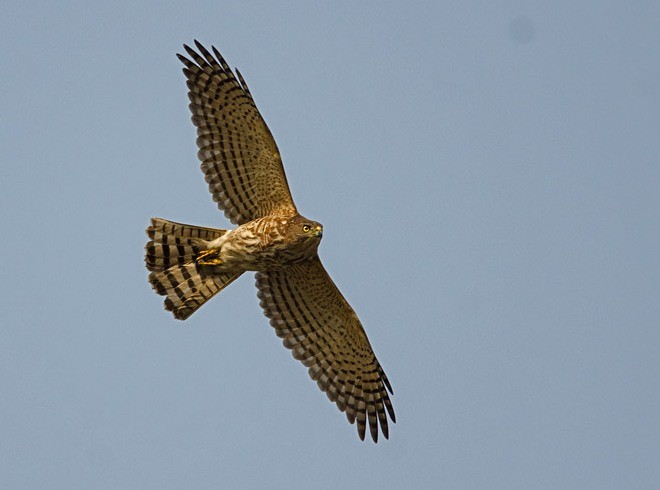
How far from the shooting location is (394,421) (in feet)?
52.7

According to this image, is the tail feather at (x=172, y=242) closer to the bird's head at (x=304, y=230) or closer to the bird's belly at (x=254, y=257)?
the bird's belly at (x=254, y=257)

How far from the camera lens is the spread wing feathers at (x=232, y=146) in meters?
15.0

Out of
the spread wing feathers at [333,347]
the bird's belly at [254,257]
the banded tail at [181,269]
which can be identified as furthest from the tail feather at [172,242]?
the spread wing feathers at [333,347]

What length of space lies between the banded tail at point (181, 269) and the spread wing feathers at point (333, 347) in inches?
33.3

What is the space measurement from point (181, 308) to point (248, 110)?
274 cm

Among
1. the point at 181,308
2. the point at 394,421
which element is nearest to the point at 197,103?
the point at 181,308

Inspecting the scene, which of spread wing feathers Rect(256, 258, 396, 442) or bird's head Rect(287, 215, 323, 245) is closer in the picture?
bird's head Rect(287, 215, 323, 245)

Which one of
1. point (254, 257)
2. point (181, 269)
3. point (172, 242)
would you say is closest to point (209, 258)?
point (181, 269)

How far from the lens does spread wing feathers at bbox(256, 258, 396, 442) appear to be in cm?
1583

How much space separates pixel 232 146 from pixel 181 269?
1.74 meters

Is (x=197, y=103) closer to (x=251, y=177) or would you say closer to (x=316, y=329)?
(x=251, y=177)

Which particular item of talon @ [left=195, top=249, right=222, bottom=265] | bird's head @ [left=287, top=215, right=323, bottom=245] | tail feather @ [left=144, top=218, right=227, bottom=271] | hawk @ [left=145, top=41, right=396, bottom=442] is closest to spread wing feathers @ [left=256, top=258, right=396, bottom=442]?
hawk @ [left=145, top=41, right=396, bottom=442]

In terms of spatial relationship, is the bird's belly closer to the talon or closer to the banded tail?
the talon

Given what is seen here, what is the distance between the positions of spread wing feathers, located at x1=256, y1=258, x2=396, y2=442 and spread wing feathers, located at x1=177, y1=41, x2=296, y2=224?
3.75 feet
